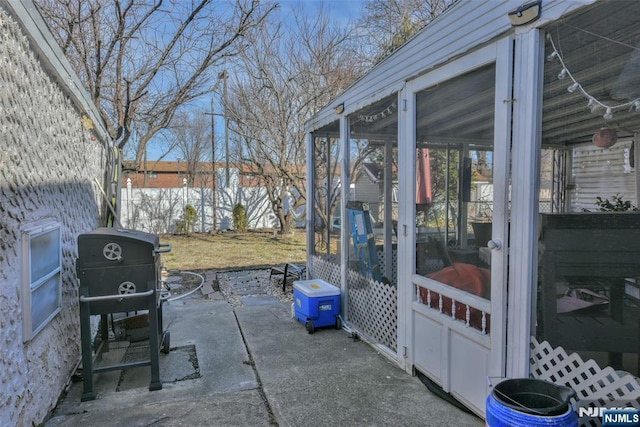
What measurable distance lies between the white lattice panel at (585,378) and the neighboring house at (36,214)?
117 inches

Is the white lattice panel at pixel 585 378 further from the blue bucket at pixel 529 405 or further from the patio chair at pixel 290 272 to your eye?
the patio chair at pixel 290 272

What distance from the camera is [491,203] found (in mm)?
2549

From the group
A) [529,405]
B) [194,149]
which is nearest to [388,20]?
[529,405]

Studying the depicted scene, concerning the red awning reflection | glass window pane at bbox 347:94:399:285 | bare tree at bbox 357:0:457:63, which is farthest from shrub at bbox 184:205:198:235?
the red awning reflection

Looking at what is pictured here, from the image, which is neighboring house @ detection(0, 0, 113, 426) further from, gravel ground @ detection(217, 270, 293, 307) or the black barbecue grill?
gravel ground @ detection(217, 270, 293, 307)

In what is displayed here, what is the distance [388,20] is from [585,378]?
10.3m

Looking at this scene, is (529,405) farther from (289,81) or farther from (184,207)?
(184,207)

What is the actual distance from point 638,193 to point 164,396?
3743mm

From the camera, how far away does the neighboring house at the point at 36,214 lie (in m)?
2.46

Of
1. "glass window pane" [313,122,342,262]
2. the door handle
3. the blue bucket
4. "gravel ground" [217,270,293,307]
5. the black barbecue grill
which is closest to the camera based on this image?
the blue bucket

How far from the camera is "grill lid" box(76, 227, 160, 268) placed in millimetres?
3184

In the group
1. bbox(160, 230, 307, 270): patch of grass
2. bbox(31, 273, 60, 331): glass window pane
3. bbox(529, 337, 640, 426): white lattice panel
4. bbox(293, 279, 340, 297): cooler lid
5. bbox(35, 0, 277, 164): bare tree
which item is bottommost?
bbox(160, 230, 307, 270): patch of grass

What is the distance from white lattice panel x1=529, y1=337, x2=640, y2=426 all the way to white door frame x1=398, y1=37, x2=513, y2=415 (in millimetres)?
215

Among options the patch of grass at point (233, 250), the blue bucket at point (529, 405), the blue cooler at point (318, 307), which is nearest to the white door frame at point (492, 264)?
the blue bucket at point (529, 405)
